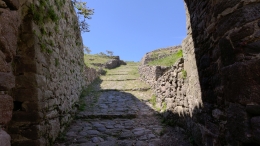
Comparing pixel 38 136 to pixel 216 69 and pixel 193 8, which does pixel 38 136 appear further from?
pixel 193 8

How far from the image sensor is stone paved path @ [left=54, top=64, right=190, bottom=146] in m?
4.07

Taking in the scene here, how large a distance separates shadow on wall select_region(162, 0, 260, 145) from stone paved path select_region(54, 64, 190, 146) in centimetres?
141

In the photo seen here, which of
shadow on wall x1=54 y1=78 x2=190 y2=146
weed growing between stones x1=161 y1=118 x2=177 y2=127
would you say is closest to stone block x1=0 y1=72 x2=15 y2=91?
shadow on wall x1=54 y1=78 x2=190 y2=146

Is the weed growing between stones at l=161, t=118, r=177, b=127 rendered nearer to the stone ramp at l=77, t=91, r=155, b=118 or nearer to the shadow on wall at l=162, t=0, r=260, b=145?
the stone ramp at l=77, t=91, r=155, b=118

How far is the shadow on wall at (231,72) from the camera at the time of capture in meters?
1.67

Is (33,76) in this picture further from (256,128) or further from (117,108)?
(117,108)

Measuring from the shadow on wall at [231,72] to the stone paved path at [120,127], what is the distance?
141 cm

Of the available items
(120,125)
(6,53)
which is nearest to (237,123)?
(6,53)

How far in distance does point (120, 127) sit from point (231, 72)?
3.82m

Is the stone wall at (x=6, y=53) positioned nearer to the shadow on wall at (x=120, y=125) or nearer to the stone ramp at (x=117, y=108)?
the shadow on wall at (x=120, y=125)

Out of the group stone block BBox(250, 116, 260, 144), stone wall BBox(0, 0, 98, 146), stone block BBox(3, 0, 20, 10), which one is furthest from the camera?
stone wall BBox(0, 0, 98, 146)

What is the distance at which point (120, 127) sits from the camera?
16.7 feet

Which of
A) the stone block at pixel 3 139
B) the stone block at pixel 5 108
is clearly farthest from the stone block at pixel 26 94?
the stone block at pixel 3 139

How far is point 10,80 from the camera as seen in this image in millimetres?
1814
